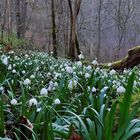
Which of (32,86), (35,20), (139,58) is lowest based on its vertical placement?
(35,20)

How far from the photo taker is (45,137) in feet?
8.36

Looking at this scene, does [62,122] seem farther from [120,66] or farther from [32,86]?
[120,66]

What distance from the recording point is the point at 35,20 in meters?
41.1

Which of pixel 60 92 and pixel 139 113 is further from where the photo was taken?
pixel 60 92

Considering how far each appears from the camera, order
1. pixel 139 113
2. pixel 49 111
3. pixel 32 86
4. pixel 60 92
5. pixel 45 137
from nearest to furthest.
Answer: pixel 45 137
pixel 49 111
pixel 139 113
pixel 60 92
pixel 32 86

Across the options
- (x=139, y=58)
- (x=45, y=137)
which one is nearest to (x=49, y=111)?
(x=45, y=137)

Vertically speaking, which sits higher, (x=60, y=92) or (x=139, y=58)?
(x=60, y=92)

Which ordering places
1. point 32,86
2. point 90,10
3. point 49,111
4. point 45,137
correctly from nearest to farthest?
point 45,137 → point 49,111 → point 32,86 → point 90,10

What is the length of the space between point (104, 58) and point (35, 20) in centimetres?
926

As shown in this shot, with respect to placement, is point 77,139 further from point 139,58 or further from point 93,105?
point 139,58

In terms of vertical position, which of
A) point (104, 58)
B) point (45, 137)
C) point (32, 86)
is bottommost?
point (104, 58)

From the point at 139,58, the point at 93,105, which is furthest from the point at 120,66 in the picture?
the point at 93,105

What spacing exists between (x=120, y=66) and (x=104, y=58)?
30799mm

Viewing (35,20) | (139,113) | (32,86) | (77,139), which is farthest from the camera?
(35,20)
